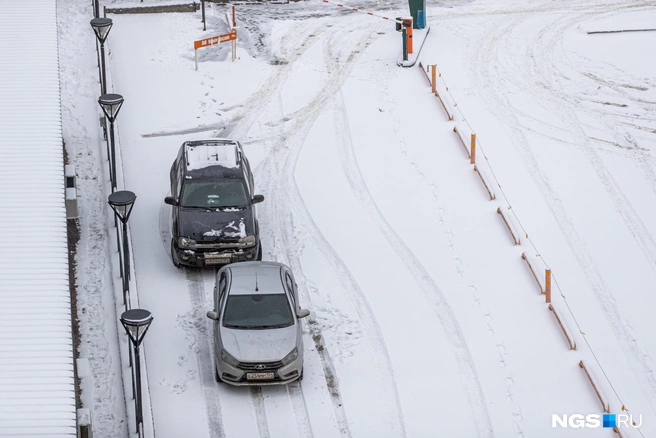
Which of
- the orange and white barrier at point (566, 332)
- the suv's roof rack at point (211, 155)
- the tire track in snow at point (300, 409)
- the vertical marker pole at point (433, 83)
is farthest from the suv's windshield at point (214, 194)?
the vertical marker pole at point (433, 83)

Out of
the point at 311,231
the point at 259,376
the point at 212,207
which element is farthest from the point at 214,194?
the point at 259,376

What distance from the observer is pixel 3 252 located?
17.4m

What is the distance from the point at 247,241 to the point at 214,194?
1.37 meters

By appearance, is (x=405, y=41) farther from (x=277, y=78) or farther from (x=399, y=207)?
(x=399, y=207)

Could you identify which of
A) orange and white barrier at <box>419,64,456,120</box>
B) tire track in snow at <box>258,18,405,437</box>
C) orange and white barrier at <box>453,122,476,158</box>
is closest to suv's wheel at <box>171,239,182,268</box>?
tire track in snow at <box>258,18,405,437</box>

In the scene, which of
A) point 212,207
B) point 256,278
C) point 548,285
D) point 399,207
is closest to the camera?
point 256,278

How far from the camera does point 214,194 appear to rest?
70.9 ft

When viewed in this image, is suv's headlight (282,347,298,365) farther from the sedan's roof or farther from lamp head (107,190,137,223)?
lamp head (107,190,137,223)

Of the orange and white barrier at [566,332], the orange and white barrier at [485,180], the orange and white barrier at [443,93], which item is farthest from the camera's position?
the orange and white barrier at [443,93]

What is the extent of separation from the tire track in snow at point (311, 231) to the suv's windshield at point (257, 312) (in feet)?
3.67

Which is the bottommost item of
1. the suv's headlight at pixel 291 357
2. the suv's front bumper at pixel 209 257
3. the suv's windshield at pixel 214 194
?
the suv's headlight at pixel 291 357

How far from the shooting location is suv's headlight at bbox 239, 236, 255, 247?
819 inches

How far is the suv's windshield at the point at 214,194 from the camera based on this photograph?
70.4 ft

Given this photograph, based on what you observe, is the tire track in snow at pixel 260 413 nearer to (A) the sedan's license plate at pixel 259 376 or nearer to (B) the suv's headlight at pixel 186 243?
(A) the sedan's license plate at pixel 259 376
